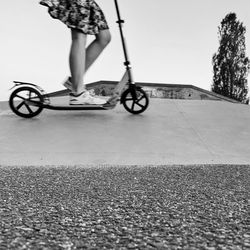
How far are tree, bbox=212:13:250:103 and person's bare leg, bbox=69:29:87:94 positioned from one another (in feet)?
57.9

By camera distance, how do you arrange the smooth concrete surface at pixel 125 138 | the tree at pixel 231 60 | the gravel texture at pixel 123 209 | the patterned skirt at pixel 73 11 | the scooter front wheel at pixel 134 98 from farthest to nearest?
the tree at pixel 231 60, the scooter front wheel at pixel 134 98, the patterned skirt at pixel 73 11, the smooth concrete surface at pixel 125 138, the gravel texture at pixel 123 209

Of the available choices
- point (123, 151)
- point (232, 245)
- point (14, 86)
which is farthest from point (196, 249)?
point (14, 86)

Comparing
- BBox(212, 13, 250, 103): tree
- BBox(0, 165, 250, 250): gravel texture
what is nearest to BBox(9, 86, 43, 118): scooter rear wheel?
BBox(0, 165, 250, 250): gravel texture

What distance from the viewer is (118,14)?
510cm

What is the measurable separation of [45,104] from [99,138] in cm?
105

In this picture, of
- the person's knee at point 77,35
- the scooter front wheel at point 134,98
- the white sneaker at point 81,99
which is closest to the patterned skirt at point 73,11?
the person's knee at point 77,35

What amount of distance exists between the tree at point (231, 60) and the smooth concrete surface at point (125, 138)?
654 inches

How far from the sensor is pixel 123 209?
1.89 meters

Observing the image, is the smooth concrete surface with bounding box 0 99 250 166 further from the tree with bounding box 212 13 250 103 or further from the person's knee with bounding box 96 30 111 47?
the tree with bounding box 212 13 250 103

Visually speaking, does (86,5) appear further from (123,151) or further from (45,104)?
(123,151)

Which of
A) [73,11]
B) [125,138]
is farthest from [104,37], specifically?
[125,138]

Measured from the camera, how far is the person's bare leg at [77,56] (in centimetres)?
467

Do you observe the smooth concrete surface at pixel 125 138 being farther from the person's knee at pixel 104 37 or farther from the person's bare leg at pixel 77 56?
the person's knee at pixel 104 37

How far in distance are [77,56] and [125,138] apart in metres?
1.07
